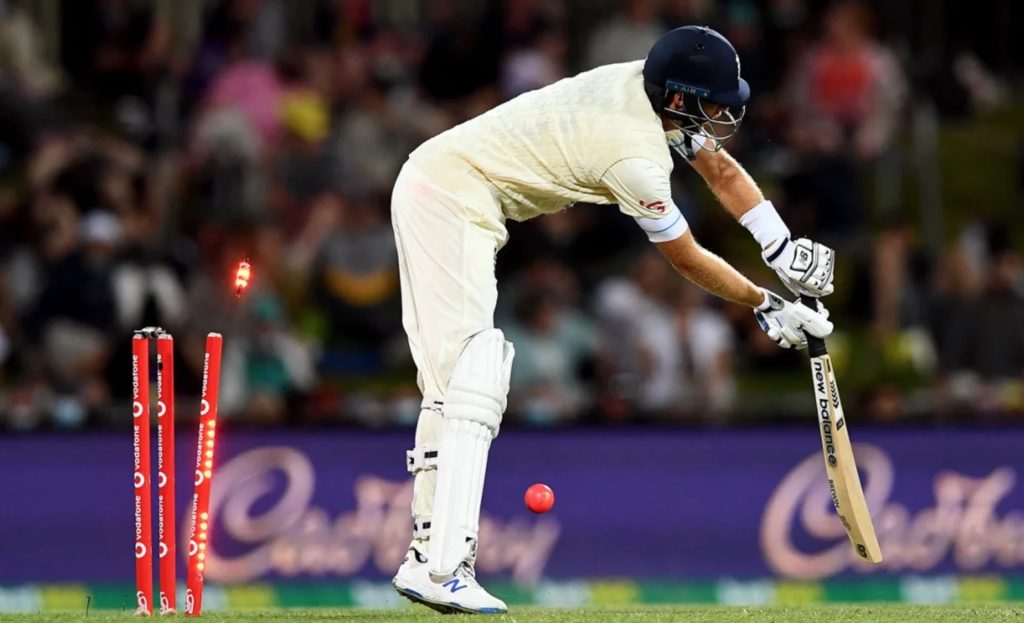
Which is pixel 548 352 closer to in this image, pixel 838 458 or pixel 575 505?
pixel 575 505

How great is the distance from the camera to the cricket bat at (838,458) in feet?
20.7

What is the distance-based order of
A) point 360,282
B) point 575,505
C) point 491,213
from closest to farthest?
point 491,213 < point 575,505 < point 360,282

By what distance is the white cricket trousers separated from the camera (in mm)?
5879

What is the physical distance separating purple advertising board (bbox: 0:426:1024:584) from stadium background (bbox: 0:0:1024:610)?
0.05 feet

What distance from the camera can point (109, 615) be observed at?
20.0ft

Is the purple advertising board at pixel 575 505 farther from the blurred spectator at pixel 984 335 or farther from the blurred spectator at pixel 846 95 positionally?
the blurred spectator at pixel 846 95

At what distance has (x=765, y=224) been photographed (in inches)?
250

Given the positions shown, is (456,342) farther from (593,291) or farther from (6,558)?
(593,291)

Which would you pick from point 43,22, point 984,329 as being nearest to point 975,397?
point 984,329

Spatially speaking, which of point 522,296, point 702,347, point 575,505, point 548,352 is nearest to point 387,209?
point 522,296

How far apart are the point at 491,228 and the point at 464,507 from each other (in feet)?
2.96

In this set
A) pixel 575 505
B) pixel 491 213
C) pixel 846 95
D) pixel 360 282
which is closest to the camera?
pixel 491 213

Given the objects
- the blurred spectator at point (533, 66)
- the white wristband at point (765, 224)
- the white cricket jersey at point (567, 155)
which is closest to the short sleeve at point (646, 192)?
the white cricket jersey at point (567, 155)

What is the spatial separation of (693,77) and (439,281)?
3.25 feet
